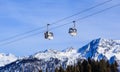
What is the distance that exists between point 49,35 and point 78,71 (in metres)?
162

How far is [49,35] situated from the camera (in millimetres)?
34344

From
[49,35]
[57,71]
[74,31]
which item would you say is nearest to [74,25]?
[74,31]

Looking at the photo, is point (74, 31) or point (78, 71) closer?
point (74, 31)

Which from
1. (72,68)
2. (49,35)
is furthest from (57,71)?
(49,35)

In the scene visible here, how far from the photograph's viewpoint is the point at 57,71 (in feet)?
639

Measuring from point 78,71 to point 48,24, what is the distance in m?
163

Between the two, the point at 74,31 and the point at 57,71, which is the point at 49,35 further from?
the point at 57,71

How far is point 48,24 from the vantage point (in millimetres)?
33688

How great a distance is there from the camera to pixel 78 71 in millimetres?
195250

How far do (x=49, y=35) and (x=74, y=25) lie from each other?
2.60 metres

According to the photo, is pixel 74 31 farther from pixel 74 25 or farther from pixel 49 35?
pixel 49 35

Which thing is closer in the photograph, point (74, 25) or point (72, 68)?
point (74, 25)

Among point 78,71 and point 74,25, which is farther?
point 78,71

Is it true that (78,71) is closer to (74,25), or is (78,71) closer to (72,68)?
(72,68)
